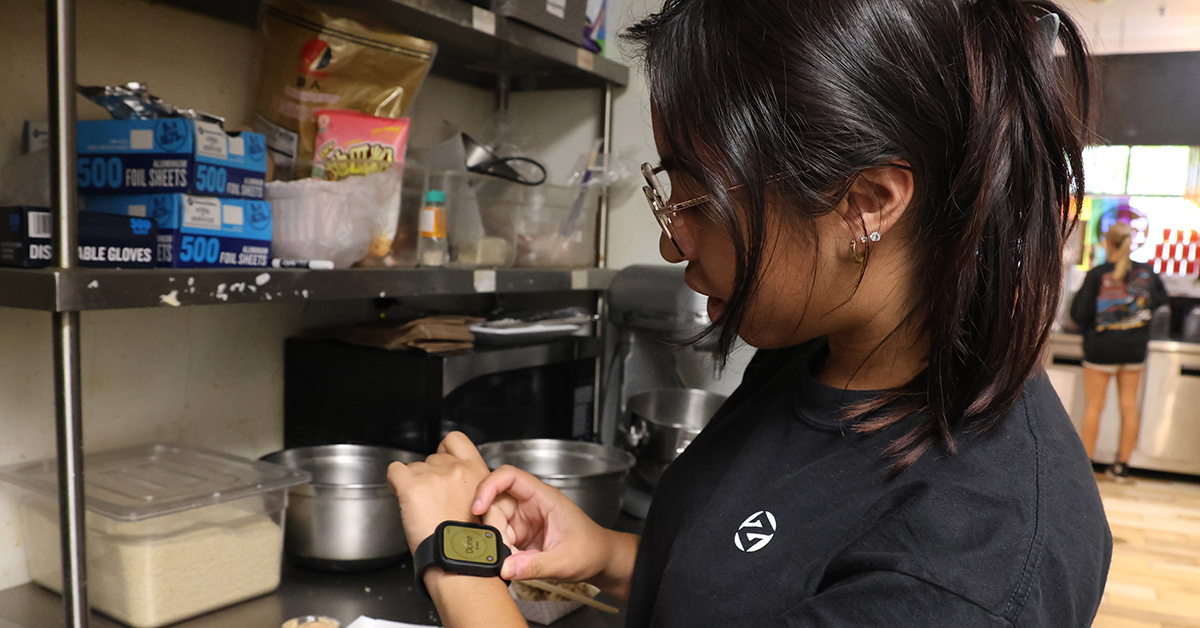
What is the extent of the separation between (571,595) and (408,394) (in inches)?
18.5

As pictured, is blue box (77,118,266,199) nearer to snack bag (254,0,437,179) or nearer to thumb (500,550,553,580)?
snack bag (254,0,437,179)

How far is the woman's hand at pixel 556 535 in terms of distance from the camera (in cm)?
90

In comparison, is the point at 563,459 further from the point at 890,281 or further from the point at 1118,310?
the point at 1118,310

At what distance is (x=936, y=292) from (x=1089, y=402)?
5.50 metres

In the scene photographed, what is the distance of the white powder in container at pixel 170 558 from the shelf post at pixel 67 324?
9cm

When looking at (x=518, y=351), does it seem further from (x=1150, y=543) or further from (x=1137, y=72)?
(x=1137, y=72)

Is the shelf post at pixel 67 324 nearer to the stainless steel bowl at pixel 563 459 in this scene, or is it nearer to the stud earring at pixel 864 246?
the stainless steel bowl at pixel 563 459

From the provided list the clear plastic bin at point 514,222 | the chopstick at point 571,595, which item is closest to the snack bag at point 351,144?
the clear plastic bin at point 514,222

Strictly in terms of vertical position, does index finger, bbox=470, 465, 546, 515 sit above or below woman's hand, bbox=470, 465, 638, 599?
above

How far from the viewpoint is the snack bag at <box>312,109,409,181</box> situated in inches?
49.3

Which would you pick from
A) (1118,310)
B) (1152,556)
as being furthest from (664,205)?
(1118,310)

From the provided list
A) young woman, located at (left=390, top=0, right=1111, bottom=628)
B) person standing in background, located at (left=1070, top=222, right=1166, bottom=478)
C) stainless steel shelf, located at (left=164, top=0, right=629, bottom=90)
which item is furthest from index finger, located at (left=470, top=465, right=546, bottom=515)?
person standing in background, located at (left=1070, top=222, right=1166, bottom=478)

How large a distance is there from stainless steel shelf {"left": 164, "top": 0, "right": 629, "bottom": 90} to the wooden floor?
9.67 ft

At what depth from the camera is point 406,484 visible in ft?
2.65
